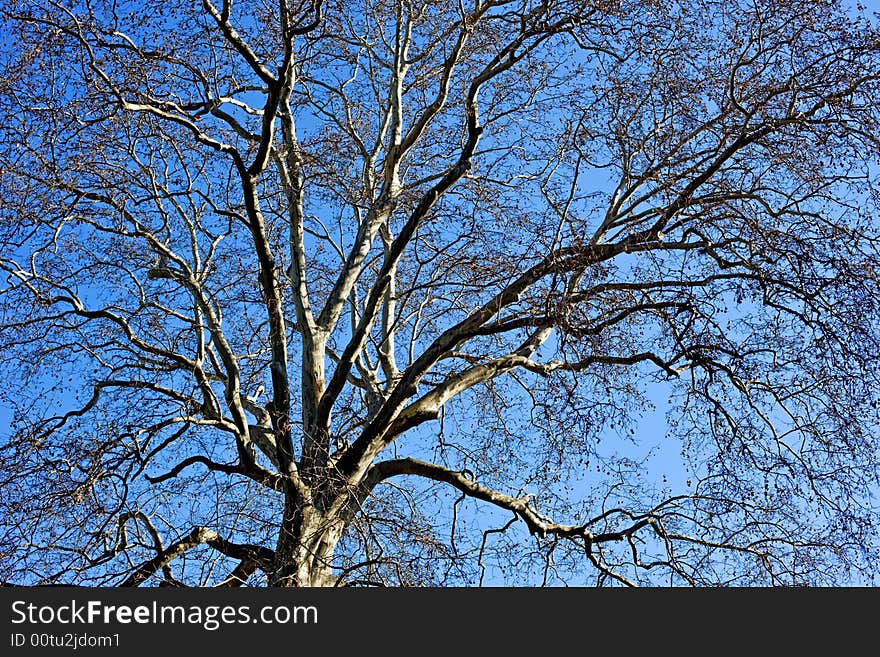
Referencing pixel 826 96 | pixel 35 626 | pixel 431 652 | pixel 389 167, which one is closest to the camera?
pixel 431 652

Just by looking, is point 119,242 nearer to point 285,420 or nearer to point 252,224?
point 252,224

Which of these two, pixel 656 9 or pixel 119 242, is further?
pixel 119 242

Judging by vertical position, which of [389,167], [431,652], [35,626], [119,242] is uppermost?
[389,167]

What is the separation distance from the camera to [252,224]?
9.79 meters

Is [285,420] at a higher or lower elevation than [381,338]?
lower

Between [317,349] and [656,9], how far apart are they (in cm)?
510

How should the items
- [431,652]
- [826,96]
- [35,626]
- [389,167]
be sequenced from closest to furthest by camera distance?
[431,652], [35,626], [826,96], [389,167]

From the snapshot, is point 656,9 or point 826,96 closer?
point 826,96

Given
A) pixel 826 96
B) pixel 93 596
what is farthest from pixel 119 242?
pixel 826 96

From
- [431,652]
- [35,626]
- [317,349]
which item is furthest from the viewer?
[317,349]

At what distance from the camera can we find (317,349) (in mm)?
11047

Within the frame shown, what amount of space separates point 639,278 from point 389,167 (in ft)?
12.8

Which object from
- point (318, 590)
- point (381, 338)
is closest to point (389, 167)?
point (381, 338)

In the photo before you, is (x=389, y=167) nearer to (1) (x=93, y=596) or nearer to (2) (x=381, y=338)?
(2) (x=381, y=338)
